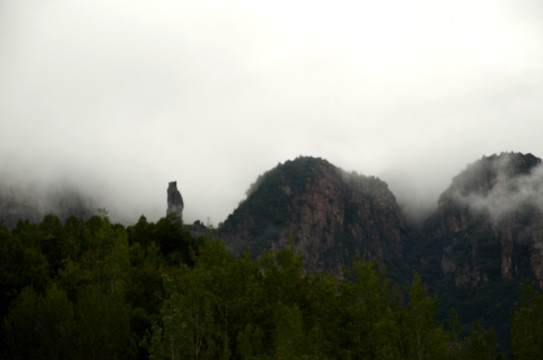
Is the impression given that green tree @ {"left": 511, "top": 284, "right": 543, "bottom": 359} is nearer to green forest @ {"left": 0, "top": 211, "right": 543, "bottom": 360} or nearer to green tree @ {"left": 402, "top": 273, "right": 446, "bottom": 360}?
green forest @ {"left": 0, "top": 211, "right": 543, "bottom": 360}

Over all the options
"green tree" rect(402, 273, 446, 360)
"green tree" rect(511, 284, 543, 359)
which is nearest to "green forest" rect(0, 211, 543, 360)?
"green tree" rect(402, 273, 446, 360)

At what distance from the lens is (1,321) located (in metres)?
61.2

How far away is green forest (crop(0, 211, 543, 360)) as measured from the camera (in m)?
48.7

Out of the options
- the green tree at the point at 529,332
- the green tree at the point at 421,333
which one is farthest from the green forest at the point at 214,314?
the green tree at the point at 529,332

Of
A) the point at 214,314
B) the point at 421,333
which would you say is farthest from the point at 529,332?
the point at 214,314

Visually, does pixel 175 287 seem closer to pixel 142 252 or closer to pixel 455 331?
pixel 142 252

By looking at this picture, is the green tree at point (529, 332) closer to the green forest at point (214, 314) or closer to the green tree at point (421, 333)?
the green forest at point (214, 314)

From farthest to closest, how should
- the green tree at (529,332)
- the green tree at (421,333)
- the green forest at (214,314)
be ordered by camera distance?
the green tree at (529,332) < the green tree at (421,333) < the green forest at (214,314)

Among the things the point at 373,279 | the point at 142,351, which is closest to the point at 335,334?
the point at 373,279

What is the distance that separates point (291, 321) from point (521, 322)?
45.8 m

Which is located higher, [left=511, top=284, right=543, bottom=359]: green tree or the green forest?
the green forest

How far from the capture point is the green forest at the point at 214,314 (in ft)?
160

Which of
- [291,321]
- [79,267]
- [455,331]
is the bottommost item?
[455,331]

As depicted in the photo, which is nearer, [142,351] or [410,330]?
[410,330]
